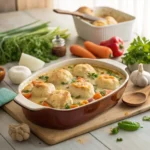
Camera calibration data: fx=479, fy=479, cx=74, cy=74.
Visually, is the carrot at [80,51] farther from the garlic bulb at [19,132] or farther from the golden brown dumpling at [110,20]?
the garlic bulb at [19,132]

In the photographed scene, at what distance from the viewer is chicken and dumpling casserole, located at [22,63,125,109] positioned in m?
1.85

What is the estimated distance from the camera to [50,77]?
2.04 m

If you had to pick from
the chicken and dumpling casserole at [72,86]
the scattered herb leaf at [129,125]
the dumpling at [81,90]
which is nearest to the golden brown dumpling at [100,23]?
the chicken and dumpling casserole at [72,86]

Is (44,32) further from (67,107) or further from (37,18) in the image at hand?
(67,107)

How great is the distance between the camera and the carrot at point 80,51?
252cm

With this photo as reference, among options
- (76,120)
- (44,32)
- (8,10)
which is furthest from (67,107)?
(8,10)

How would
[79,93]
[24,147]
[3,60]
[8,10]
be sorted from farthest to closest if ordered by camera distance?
[8,10], [3,60], [79,93], [24,147]

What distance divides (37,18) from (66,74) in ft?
3.95

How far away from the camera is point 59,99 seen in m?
1.83

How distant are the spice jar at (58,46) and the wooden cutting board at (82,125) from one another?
56 centimetres

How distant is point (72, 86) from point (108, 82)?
15cm

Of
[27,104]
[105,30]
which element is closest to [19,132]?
[27,104]

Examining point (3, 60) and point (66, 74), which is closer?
point (66, 74)

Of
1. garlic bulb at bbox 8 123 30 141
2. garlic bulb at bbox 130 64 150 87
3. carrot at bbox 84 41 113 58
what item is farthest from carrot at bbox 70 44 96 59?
garlic bulb at bbox 8 123 30 141
